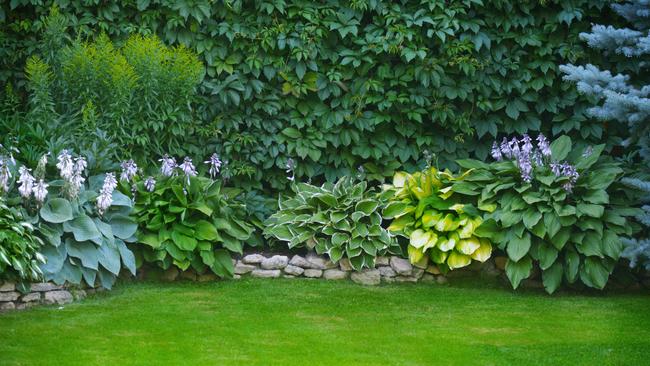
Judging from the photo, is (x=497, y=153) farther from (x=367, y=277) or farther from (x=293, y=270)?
(x=293, y=270)

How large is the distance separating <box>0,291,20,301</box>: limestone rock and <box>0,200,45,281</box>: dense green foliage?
12 centimetres

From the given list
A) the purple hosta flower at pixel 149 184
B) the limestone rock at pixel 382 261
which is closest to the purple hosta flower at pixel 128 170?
the purple hosta flower at pixel 149 184

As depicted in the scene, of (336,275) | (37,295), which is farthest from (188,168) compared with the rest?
(37,295)

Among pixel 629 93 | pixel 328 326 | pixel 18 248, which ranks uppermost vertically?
pixel 629 93

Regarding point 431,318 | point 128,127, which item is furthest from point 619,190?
point 128,127

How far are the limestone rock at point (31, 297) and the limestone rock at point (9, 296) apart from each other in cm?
5

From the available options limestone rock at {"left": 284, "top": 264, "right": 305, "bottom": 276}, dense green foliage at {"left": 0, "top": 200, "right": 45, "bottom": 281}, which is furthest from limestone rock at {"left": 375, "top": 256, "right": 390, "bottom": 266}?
dense green foliage at {"left": 0, "top": 200, "right": 45, "bottom": 281}

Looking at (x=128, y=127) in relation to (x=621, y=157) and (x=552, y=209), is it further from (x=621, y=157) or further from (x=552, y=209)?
(x=621, y=157)

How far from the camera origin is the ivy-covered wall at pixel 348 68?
8117mm

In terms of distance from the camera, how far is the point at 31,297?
6.54 meters

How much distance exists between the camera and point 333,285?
7.34 metres

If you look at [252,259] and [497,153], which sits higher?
[497,153]

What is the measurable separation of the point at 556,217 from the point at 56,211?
3758 millimetres

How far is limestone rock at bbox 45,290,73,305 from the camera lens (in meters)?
6.59
